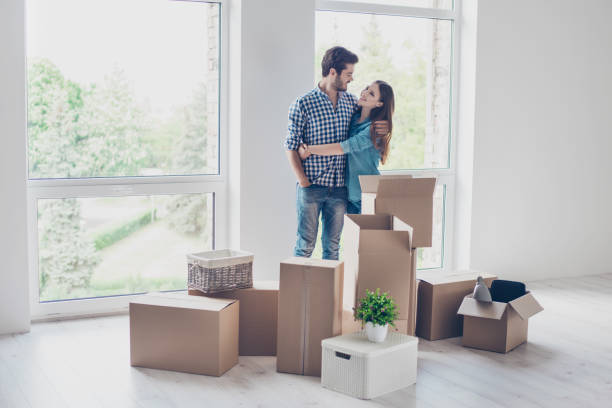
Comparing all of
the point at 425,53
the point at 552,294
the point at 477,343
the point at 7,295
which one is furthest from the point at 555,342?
the point at 7,295

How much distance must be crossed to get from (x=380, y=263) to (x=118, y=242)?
166cm

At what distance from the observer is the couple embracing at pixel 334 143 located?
379 cm

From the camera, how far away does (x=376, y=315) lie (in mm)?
2963

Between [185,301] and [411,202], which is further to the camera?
[411,202]

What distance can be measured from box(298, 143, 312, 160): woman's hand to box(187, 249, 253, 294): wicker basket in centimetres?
75

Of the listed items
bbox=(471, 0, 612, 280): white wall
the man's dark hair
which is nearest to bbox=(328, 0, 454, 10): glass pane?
bbox=(471, 0, 612, 280): white wall

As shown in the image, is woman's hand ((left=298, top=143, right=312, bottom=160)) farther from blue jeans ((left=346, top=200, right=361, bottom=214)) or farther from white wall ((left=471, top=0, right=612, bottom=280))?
white wall ((left=471, top=0, right=612, bottom=280))

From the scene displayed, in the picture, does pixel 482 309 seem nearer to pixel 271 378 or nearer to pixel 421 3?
pixel 271 378

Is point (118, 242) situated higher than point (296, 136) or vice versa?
point (296, 136)

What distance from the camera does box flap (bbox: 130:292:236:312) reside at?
310cm

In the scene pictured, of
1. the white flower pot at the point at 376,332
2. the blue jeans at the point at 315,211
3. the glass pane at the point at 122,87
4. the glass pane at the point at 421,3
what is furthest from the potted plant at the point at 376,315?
the glass pane at the point at 421,3

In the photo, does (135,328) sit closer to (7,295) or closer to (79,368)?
(79,368)

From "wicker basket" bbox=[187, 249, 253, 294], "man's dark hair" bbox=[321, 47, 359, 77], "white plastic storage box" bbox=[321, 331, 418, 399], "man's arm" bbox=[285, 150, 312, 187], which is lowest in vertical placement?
"white plastic storage box" bbox=[321, 331, 418, 399]

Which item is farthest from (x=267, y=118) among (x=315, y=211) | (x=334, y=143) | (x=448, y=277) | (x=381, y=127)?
(x=448, y=277)
